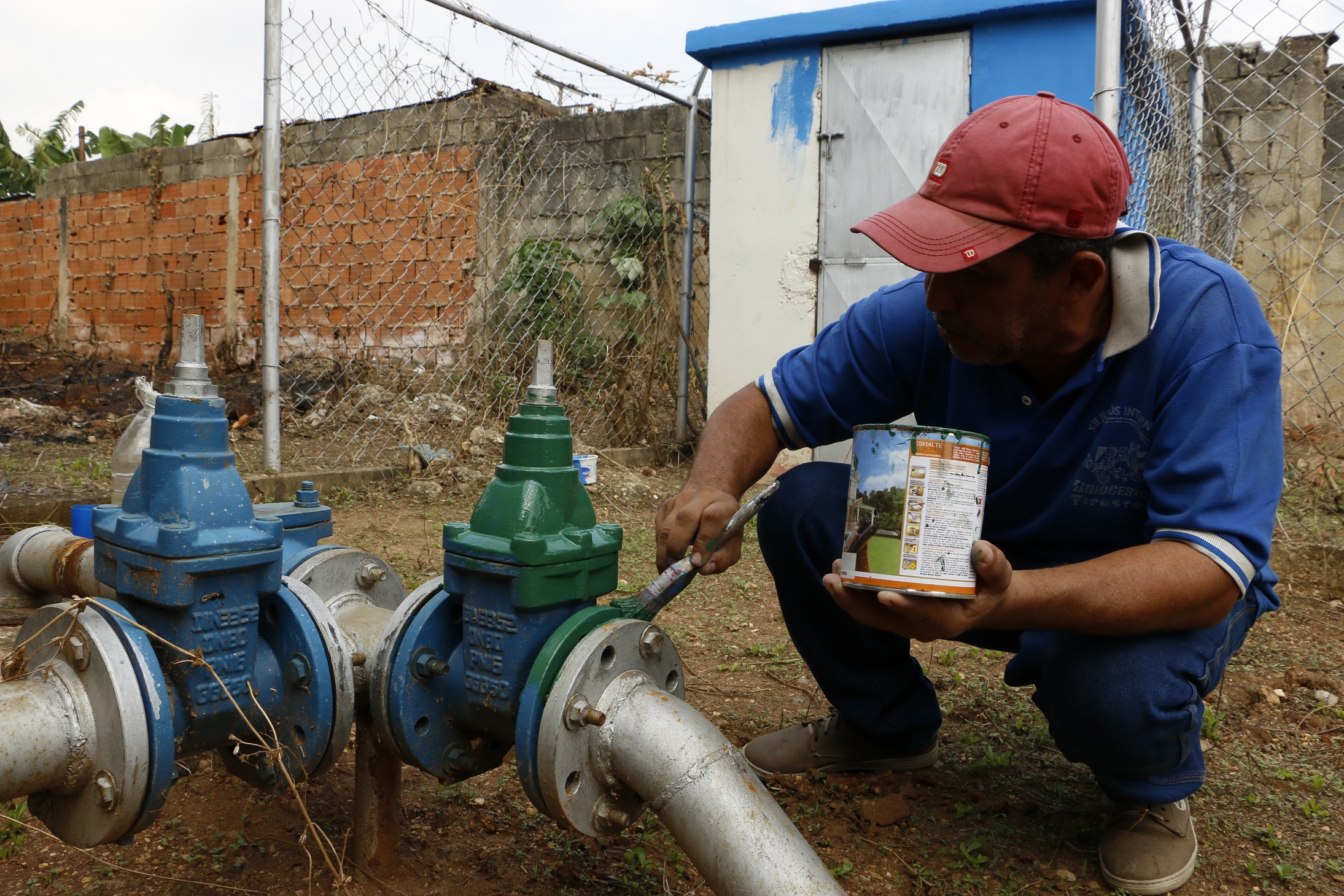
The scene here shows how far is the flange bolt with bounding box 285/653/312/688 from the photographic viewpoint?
1201 millimetres

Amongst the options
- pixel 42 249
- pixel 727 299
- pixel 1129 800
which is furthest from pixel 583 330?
pixel 42 249

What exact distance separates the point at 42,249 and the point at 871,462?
10.7m

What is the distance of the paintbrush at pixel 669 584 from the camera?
1322mm

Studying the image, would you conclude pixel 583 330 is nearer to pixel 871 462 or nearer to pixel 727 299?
pixel 727 299

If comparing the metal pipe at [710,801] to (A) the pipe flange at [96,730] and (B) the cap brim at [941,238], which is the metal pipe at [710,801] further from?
(B) the cap brim at [941,238]

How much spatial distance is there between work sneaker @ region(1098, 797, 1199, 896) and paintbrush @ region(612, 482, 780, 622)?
31.2 inches

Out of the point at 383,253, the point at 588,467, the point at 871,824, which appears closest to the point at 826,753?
the point at 871,824

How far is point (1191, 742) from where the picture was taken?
1.45 meters

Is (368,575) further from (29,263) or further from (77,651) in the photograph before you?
(29,263)

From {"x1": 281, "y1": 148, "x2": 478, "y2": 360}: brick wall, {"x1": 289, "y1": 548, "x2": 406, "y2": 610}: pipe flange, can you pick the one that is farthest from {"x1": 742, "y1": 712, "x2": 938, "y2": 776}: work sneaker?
{"x1": 281, "y1": 148, "x2": 478, "y2": 360}: brick wall

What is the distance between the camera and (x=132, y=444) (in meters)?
2.51

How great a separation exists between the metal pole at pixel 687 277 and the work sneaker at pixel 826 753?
394 centimetres

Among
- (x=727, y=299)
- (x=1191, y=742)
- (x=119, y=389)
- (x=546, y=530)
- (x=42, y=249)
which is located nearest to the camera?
(x=546, y=530)

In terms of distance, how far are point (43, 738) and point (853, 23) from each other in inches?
188
